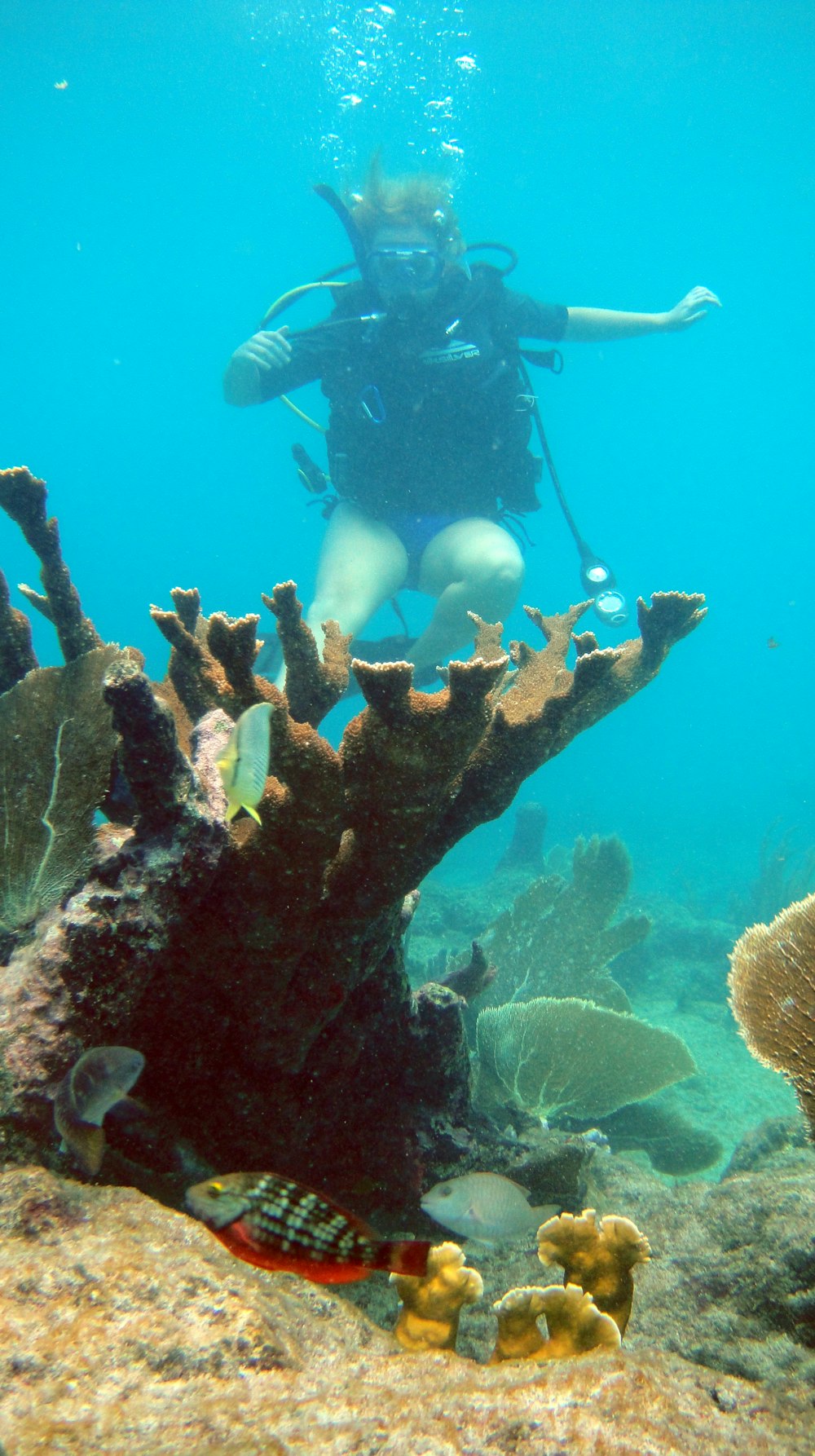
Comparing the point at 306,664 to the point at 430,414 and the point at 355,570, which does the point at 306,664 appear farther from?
the point at 430,414

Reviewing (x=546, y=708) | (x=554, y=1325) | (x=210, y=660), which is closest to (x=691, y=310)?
(x=546, y=708)

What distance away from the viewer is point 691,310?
299 inches

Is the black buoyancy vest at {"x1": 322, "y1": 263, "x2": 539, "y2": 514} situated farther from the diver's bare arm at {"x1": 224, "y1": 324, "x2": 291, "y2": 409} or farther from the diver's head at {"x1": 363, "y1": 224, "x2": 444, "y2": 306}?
the diver's bare arm at {"x1": 224, "y1": 324, "x2": 291, "y2": 409}

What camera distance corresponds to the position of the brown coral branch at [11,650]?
279cm

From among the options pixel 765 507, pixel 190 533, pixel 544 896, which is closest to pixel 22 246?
pixel 190 533

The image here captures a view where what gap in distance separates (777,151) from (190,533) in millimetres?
79650

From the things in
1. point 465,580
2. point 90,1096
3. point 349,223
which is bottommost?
point 90,1096

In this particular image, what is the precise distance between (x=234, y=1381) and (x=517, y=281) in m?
64.1

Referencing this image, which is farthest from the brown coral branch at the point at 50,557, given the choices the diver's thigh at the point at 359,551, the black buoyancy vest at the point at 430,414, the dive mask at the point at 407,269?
the dive mask at the point at 407,269

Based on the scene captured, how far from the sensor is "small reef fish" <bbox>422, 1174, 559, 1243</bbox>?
6.56ft

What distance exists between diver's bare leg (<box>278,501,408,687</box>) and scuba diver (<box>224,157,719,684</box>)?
0.07ft

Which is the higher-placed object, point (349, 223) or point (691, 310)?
point (349, 223)

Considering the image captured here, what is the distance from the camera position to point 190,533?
94.3m

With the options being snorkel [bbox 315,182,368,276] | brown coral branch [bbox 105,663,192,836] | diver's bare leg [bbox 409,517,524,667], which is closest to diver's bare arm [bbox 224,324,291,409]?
snorkel [bbox 315,182,368,276]
